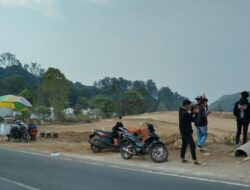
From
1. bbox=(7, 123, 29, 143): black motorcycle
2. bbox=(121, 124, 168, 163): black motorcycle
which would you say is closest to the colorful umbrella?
bbox=(7, 123, 29, 143): black motorcycle

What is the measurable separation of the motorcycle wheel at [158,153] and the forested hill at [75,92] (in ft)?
122

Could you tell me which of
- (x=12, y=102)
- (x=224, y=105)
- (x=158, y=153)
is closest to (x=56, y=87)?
(x=12, y=102)

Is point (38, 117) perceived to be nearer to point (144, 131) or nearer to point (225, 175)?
point (144, 131)

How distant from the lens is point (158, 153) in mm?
15664

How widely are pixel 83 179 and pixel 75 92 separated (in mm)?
83517

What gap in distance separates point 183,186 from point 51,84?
4221cm

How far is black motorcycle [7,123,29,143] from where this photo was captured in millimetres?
26438

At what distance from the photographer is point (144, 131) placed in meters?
17.3

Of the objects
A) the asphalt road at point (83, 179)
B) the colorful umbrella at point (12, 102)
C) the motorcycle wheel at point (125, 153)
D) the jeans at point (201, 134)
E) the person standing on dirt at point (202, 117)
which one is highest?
the colorful umbrella at point (12, 102)

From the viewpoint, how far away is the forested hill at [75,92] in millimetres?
52906

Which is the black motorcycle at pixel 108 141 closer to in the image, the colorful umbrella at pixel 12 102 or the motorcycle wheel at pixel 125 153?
the motorcycle wheel at pixel 125 153

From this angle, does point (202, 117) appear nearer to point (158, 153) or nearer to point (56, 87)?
point (158, 153)

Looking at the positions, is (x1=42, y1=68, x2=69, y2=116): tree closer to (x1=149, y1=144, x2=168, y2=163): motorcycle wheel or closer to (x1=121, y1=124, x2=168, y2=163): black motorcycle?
(x1=121, y1=124, x2=168, y2=163): black motorcycle

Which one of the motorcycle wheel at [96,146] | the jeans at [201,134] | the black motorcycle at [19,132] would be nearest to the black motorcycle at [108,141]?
the motorcycle wheel at [96,146]
